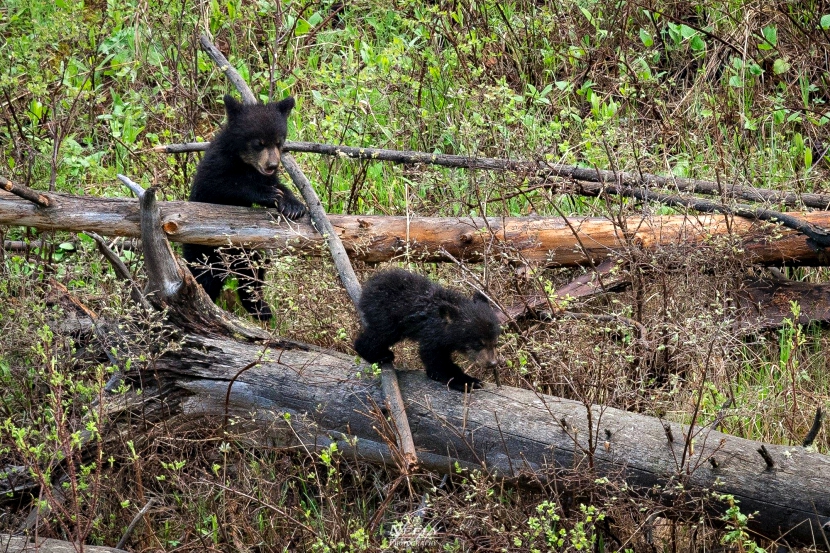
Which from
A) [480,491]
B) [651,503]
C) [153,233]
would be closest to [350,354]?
[153,233]

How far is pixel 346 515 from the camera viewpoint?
199 inches

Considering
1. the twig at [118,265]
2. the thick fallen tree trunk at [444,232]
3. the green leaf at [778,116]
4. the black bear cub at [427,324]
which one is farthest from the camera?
the green leaf at [778,116]

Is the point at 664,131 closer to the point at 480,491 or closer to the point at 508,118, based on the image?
the point at 508,118

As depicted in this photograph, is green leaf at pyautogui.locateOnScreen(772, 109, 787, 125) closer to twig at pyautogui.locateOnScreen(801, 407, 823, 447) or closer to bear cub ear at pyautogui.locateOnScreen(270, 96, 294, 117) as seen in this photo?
bear cub ear at pyautogui.locateOnScreen(270, 96, 294, 117)

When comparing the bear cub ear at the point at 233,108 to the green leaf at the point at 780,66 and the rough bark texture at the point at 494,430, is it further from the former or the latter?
the green leaf at the point at 780,66

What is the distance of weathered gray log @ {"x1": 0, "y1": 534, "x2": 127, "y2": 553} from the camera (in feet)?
13.8

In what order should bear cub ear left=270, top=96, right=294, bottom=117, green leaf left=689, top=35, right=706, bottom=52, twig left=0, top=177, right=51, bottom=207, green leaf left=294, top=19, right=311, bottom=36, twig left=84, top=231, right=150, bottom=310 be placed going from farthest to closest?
green leaf left=294, top=19, right=311, bottom=36
green leaf left=689, top=35, right=706, bottom=52
bear cub ear left=270, top=96, right=294, bottom=117
twig left=84, top=231, right=150, bottom=310
twig left=0, top=177, right=51, bottom=207

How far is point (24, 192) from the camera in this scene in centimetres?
537

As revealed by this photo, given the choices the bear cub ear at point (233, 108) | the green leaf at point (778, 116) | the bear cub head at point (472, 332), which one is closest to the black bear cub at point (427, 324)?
the bear cub head at point (472, 332)

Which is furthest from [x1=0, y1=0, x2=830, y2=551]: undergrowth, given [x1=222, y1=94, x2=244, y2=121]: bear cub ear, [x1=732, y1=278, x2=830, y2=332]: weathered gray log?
[x1=222, y1=94, x2=244, y2=121]: bear cub ear

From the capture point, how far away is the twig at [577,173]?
21.1ft

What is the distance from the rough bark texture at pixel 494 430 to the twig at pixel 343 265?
0.40 ft

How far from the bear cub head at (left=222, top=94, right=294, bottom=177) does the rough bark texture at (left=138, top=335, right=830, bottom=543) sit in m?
1.72

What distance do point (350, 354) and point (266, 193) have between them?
4.84 feet
